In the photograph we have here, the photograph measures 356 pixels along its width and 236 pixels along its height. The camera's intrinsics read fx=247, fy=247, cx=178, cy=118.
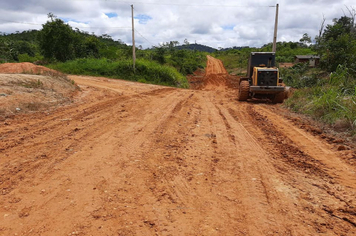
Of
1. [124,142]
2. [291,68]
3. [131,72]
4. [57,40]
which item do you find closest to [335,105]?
[124,142]

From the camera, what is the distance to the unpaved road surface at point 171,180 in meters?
2.75

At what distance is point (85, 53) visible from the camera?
31.9m

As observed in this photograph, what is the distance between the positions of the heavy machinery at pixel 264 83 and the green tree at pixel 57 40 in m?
24.5

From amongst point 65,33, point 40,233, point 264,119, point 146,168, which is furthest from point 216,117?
point 65,33

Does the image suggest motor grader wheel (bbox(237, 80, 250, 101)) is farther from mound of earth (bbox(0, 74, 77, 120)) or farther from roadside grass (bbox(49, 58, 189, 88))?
roadside grass (bbox(49, 58, 189, 88))

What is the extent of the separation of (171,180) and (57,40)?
30301 mm

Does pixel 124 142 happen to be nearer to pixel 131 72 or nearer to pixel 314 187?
pixel 314 187

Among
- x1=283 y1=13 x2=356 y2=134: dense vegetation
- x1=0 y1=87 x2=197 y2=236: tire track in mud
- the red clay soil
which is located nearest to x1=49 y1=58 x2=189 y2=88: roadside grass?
the red clay soil

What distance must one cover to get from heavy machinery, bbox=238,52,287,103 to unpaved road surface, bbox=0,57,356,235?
5117mm

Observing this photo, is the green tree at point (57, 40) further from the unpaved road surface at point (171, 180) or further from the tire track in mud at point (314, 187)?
the tire track in mud at point (314, 187)

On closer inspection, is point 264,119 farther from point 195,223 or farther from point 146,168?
point 195,223

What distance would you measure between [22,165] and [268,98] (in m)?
11.3

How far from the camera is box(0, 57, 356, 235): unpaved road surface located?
9.04 ft

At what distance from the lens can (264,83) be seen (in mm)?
11742
